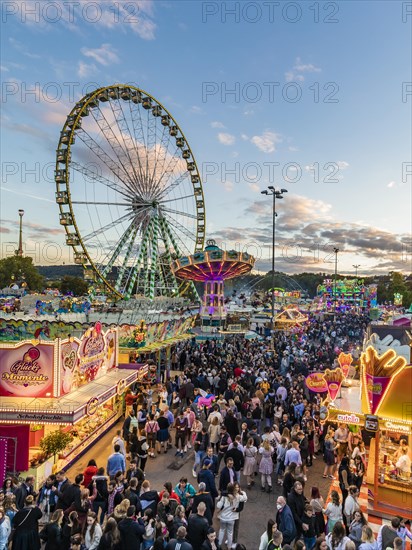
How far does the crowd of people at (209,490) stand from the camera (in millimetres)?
4637

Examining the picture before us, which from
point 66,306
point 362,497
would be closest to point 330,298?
point 66,306

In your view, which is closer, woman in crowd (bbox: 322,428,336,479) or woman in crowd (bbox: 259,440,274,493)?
woman in crowd (bbox: 259,440,274,493)

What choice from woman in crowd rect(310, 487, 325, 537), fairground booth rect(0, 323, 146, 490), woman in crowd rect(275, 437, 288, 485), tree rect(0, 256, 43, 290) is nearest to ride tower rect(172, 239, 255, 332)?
fairground booth rect(0, 323, 146, 490)

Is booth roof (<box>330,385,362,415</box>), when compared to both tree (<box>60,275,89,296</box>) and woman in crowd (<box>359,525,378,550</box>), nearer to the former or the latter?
woman in crowd (<box>359,525,378,550</box>)

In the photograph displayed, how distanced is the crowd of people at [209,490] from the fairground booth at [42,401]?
93cm

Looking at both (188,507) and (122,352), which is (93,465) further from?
(122,352)

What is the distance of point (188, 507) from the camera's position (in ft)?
17.6

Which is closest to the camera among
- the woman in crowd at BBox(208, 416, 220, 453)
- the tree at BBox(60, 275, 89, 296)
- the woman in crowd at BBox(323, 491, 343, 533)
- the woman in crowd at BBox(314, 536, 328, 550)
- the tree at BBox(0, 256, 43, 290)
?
the woman in crowd at BBox(314, 536, 328, 550)

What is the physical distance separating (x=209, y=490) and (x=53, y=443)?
3.42 metres

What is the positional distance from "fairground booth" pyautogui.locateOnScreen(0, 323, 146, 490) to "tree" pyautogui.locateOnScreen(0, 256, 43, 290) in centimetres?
5943

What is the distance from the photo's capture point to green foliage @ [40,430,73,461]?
7.65m

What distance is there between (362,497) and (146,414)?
506 cm

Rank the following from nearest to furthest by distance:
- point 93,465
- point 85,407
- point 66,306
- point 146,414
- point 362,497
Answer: point 93,465 < point 362,497 < point 85,407 < point 146,414 < point 66,306

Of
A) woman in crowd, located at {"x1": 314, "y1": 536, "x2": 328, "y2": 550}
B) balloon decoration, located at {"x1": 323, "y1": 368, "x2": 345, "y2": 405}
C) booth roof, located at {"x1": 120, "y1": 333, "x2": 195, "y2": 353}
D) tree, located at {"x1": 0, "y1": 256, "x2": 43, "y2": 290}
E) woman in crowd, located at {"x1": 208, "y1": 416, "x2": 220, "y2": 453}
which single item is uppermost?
tree, located at {"x1": 0, "y1": 256, "x2": 43, "y2": 290}
